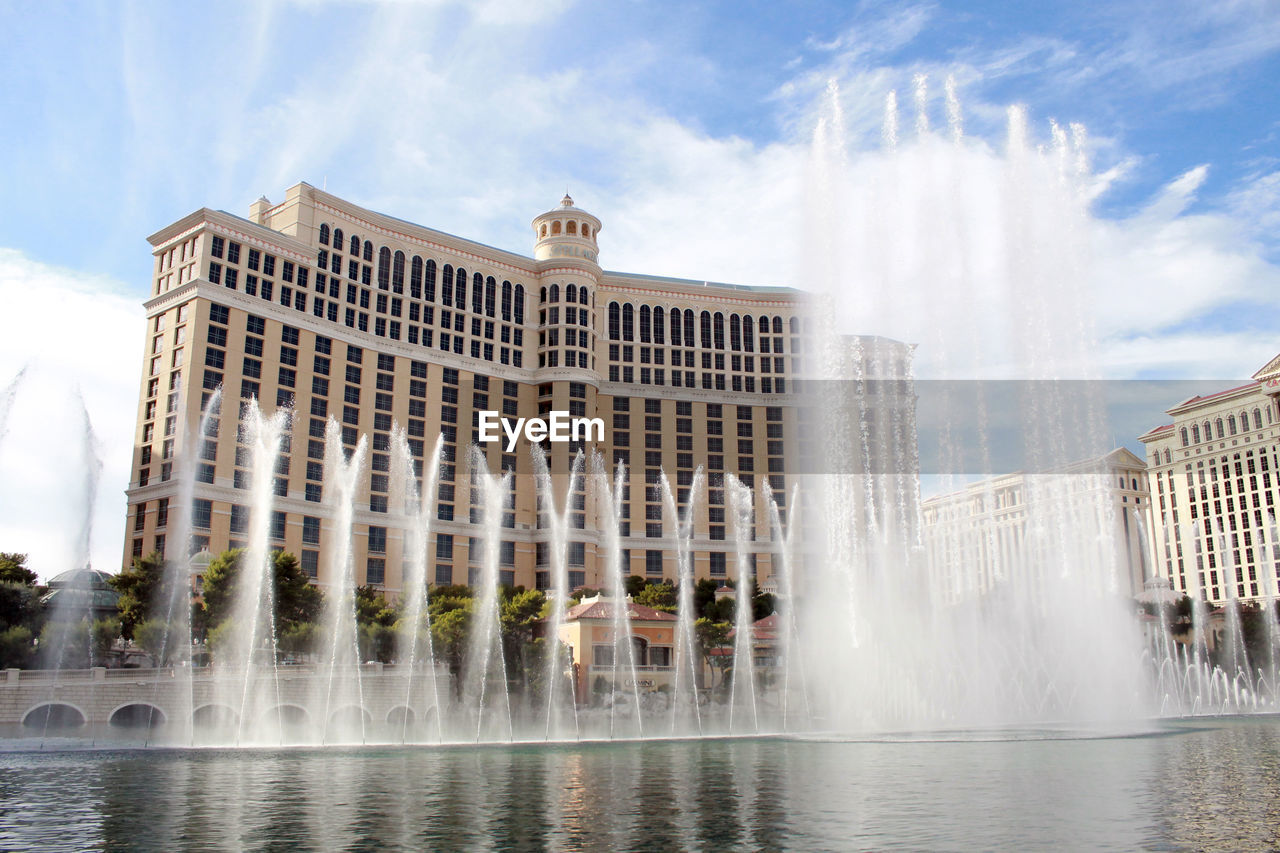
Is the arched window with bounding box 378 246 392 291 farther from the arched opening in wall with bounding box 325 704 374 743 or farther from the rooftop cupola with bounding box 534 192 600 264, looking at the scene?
the arched opening in wall with bounding box 325 704 374 743

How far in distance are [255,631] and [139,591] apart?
13023 millimetres

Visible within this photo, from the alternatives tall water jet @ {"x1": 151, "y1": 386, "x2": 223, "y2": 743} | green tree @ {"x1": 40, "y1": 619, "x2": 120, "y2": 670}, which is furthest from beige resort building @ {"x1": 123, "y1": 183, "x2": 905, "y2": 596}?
green tree @ {"x1": 40, "y1": 619, "x2": 120, "y2": 670}

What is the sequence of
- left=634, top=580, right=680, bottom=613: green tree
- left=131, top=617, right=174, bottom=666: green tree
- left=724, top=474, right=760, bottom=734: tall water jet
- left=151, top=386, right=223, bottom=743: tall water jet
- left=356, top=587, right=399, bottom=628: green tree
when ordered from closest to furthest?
left=151, top=386, right=223, bottom=743: tall water jet
left=724, top=474, right=760, bottom=734: tall water jet
left=131, top=617, right=174, bottom=666: green tree
left=356, top=587, right=399, bottom=628: green tree
left=634, top=580, right=680, bottom=613: green tree

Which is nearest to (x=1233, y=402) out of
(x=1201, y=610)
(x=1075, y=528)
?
(x=1201, y=610)

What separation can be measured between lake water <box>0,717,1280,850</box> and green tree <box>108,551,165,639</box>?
25.2m

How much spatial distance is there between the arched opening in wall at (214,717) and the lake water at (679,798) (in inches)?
346

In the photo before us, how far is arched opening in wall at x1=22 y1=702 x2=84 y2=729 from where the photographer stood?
47978 mm

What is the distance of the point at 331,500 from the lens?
9344 cm

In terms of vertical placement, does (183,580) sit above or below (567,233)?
below

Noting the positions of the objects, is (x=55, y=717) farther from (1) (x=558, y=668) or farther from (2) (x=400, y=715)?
(1) (x=558, y=668)

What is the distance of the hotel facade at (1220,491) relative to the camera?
135625mm

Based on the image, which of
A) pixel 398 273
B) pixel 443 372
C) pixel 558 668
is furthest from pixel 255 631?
pixel 398 273

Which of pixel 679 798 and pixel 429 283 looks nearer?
pixel 679 798

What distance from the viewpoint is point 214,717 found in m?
48.4
